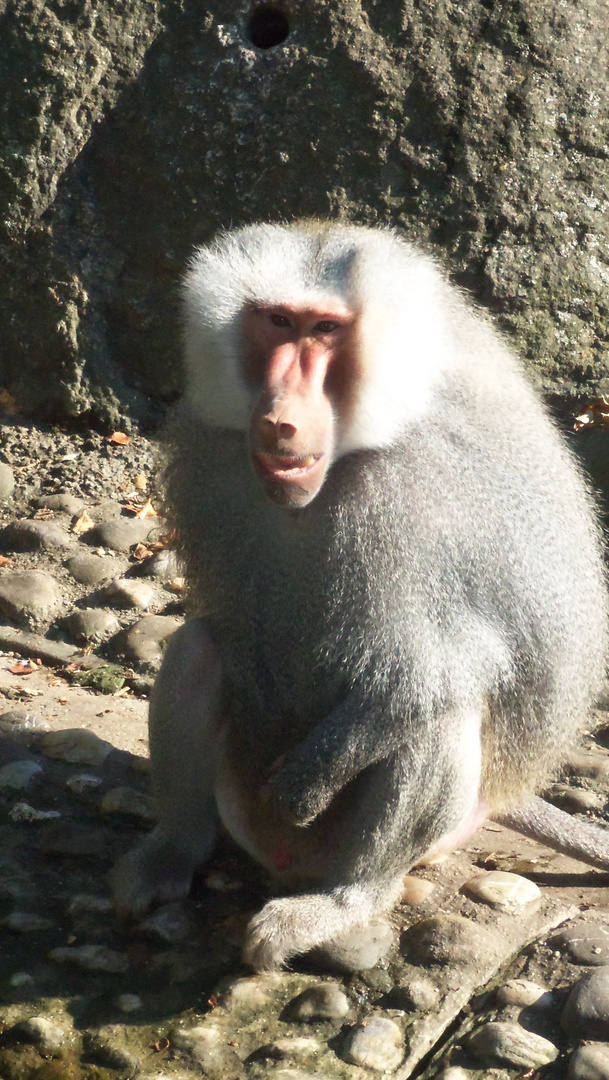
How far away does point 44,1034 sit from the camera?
3.04m

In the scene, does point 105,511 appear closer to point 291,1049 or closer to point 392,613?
point 392,613

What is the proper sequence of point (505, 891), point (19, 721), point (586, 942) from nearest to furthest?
point (586, 942) < point (505, 891) < point (19, 721)

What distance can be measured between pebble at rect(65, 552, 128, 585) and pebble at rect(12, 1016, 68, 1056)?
2504mm

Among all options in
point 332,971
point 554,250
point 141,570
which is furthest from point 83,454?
point 332,971

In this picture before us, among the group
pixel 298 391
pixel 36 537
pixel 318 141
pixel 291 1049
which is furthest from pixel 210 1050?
pixel 318 141

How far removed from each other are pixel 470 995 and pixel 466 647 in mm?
914

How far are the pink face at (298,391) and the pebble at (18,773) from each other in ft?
5.14

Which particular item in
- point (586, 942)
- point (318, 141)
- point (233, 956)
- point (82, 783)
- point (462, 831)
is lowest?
point (233, 956)

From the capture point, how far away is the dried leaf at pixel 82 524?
5621 millimetres

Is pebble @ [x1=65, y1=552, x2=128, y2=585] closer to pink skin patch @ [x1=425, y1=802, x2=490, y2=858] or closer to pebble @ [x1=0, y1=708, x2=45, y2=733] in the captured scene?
pebble @ [x1=0, y1=708, x2=45, y2=733]

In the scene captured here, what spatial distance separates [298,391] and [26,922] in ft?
5.51

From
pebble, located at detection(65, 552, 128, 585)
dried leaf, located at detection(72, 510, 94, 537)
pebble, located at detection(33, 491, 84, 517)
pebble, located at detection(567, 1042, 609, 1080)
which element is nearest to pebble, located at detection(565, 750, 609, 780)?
pebble, located at detection(567, 1042, 609, 1080)

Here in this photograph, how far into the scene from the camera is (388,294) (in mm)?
3199

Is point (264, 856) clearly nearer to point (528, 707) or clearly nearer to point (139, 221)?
point (528, 707)
